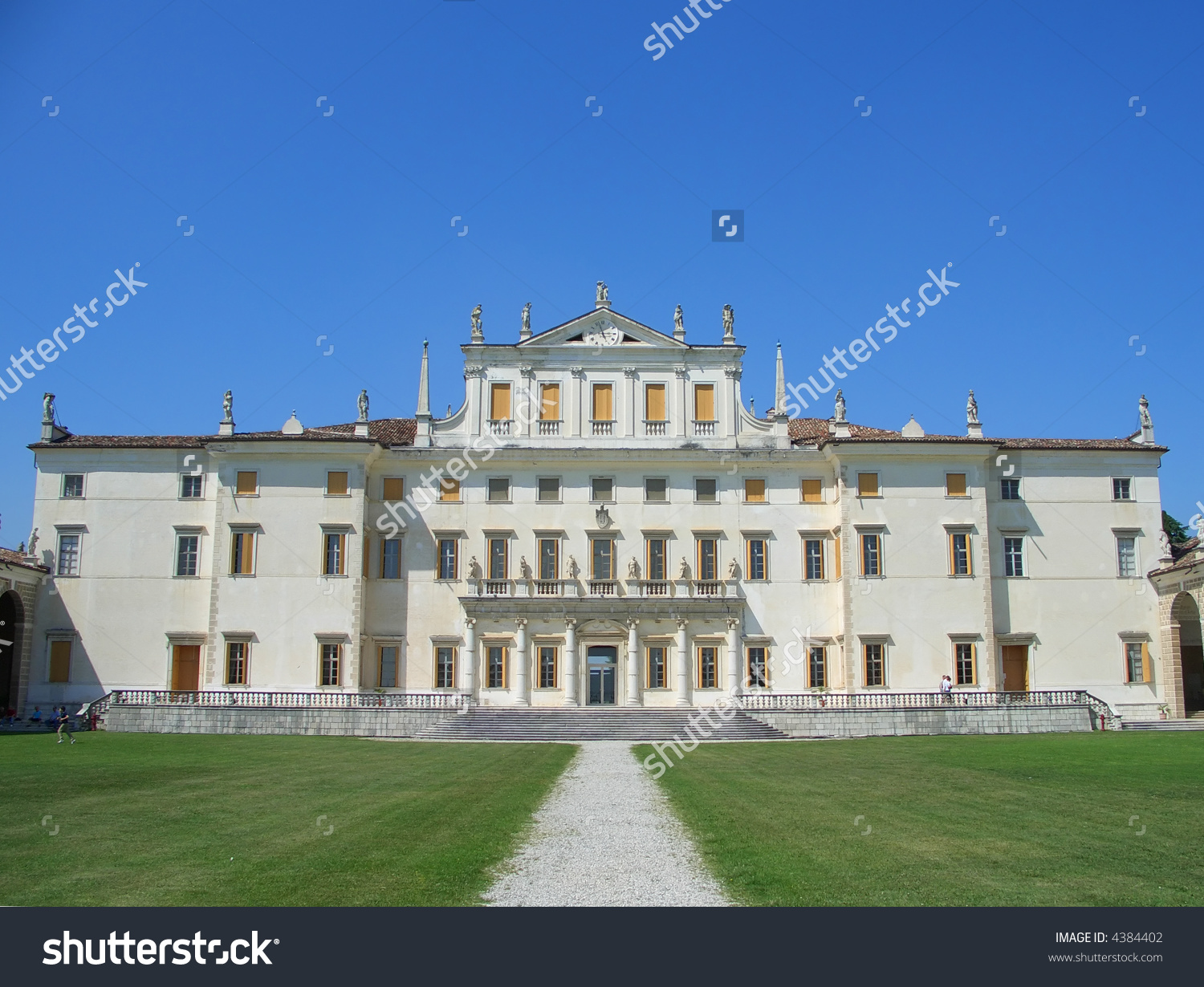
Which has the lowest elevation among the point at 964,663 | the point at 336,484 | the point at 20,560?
the point at 964,663

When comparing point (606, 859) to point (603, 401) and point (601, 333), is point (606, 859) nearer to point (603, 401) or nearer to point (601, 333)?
point (603, 401)

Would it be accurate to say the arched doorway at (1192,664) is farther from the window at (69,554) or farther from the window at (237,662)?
the window at (69,554)

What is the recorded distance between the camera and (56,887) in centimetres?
977

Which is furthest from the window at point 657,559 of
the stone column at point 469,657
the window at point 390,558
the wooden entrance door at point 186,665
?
the wooden entrance door at point 186,665

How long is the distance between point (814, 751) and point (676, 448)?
17.8 metres

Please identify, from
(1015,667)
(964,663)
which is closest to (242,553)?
(964,663)

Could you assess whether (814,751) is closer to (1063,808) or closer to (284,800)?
(1063,808)

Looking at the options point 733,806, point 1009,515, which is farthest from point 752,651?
point 733,806

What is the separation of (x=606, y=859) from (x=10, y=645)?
3982cm

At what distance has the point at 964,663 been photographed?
1682 inches

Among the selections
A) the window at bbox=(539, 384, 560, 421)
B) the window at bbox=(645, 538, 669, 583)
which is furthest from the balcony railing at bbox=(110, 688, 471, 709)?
the window at bbox=(539, 384, 560, 421)

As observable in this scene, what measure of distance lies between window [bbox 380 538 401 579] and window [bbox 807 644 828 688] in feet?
55.6

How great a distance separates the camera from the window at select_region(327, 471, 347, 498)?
4347cm

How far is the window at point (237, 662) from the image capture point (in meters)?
42.5
